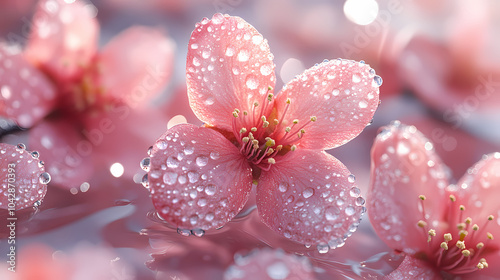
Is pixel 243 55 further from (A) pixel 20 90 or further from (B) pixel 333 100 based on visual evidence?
(A) pixel 20 90

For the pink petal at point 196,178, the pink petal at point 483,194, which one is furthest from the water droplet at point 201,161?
the pink petal at point 483,194

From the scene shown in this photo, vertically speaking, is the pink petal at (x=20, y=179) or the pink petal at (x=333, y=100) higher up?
the pink petal at (x=333, y=100)

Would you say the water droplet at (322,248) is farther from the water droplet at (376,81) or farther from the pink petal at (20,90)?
the pink petal at (20,90)

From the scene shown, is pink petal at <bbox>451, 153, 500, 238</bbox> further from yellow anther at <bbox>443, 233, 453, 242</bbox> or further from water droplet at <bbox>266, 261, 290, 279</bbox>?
water droplet at <bbox>266, 261, 290, 279</bbox>

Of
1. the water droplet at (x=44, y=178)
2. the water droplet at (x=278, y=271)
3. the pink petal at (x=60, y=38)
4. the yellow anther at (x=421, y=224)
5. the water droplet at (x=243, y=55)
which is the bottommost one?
the water droplet at (x=278, y=271)

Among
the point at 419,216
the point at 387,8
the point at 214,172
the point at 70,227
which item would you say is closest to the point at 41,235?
the point at 70,227

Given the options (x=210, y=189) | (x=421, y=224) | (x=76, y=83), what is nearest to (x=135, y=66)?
(x=76, y=83)

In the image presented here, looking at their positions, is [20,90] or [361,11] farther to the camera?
[361,11]
